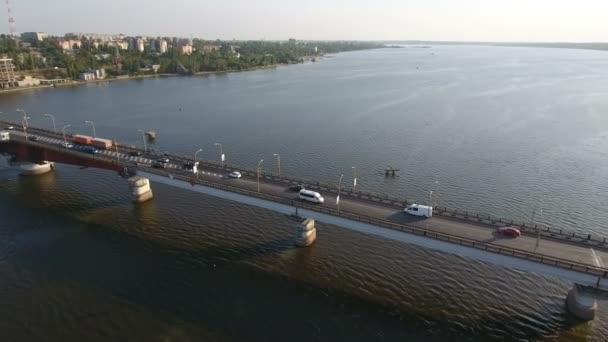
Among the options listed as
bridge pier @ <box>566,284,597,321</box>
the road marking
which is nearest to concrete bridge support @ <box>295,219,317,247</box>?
bridge pier @ <box>566,284,597,321</box>

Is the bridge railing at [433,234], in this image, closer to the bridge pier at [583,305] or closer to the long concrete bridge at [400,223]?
the long concrete bridge at [400,223]

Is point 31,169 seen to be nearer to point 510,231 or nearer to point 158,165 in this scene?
point 158,165

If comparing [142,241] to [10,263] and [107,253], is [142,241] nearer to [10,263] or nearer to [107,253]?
[107,253]

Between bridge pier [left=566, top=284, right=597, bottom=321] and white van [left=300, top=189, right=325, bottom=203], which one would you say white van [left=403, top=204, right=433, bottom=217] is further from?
bridge pier [left=566, top=284, right=597, bottom=321]

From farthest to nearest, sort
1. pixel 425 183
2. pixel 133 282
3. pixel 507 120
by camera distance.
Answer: pixel 507 120 < pixel 425 183 < pixel 133 282

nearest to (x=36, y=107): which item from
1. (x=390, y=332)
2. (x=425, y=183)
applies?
(x=425, y=183)
